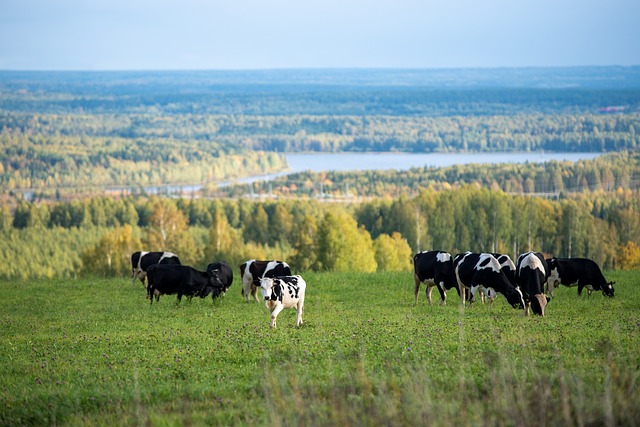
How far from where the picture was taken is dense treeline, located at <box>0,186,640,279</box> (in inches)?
2675

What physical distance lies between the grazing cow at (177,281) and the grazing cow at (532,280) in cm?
823

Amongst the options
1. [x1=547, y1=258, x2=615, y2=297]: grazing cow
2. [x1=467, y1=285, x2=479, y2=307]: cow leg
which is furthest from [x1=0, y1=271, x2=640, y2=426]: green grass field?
[x1=547, y1=258, x2=615, y2=297]: grazing cow

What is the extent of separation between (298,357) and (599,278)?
36.5 ft

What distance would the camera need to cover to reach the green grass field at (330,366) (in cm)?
Answer: 1105

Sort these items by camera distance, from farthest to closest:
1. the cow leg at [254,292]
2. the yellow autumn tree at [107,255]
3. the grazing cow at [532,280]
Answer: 1. the yellow autumn tree at [107,255]
2. the cow leg at [254,292]
3. the grazing cow at [532,280]

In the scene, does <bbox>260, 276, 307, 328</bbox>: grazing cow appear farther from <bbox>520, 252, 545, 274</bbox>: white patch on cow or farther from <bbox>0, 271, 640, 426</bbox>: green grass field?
<bbox>520, 252, 545, 274</bbox>: white patch on cow

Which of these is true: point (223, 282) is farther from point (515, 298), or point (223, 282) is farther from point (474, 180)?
point (474, 180)

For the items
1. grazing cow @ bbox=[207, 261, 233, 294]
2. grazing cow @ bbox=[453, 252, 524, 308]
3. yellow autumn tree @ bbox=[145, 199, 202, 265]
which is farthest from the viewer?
yellow autumn tree @ bbox=[145, 199, 202, 265]

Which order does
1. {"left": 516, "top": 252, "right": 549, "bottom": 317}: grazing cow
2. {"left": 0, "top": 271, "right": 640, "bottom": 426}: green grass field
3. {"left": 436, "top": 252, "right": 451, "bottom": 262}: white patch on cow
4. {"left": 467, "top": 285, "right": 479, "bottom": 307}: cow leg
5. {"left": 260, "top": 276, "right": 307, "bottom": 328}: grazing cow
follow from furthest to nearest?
1. {"left": 436, "top": 252, "right": 451, "bottom": 262}: white patch on cow
2. {"left": 467, "top": 285, "right": 479, "bottom": 307}: cow leg
3. {"left": 516, "top": 252, "right": 549, "bottom": 317}: grazing cow
4. {"left": 260, "top": 276, "right": 307, "bottom": 328}: grazing cow
5. {"left": 0, "top": 271, "right": 640, "bottom": 426}: green grass field

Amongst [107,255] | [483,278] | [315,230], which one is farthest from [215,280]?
[107,255]

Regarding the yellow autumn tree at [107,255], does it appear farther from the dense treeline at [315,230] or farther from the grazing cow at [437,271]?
the grazing cow at [437,271]

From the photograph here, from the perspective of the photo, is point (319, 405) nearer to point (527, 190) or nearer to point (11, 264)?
point (11, 264)

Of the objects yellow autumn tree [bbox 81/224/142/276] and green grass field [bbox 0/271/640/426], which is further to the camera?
yellow autumn tree [bbox 81/224/142/276]

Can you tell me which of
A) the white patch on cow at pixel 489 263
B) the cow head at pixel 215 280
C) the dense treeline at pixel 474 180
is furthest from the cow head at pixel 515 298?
the dense treeline at pixel 474 180
